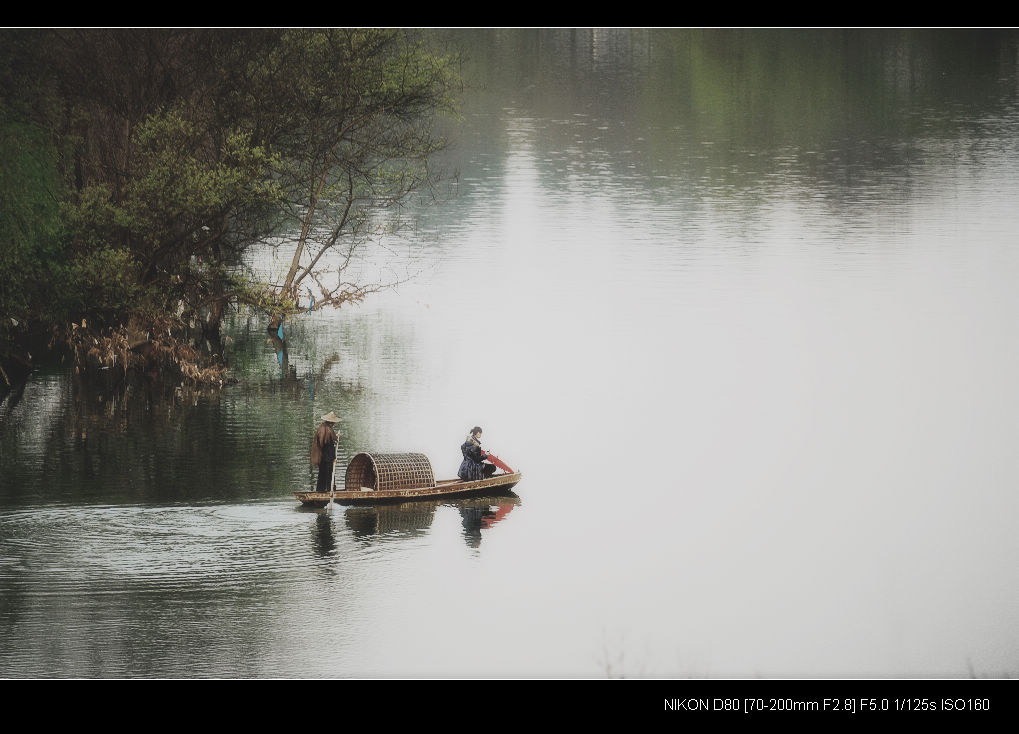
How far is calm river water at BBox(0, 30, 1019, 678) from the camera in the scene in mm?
14062

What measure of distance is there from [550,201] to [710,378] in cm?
300

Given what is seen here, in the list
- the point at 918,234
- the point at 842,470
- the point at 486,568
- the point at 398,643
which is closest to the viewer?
the point at 398,643

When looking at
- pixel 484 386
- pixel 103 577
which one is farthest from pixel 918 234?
pixel 103 577

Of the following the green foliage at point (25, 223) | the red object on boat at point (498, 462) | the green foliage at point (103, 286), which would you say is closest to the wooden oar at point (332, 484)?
the red object on boat at point (498, 462)

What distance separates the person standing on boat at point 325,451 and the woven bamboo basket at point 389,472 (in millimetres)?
192

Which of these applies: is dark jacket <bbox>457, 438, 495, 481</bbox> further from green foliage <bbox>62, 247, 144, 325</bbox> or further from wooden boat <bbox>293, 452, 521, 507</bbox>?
green foliage <bbox>62, 247, 144, 325</bbox>

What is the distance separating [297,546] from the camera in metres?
15.0

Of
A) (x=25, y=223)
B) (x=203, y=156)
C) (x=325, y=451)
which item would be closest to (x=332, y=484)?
(x=325, y=451)

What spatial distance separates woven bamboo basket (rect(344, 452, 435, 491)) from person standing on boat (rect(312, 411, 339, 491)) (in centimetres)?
19

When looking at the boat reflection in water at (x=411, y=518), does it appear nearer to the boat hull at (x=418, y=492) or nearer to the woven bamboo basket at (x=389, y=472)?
the boat hull at (x=418, y=492)

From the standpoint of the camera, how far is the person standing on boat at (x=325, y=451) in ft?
53.0

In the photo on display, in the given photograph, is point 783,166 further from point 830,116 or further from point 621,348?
point 621,348

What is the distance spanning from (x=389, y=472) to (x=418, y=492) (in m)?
0.34

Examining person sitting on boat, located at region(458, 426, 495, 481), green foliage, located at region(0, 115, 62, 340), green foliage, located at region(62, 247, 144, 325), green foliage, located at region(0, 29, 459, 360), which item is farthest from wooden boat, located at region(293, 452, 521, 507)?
green foliage, located at region(62, 247, 144, 325)
